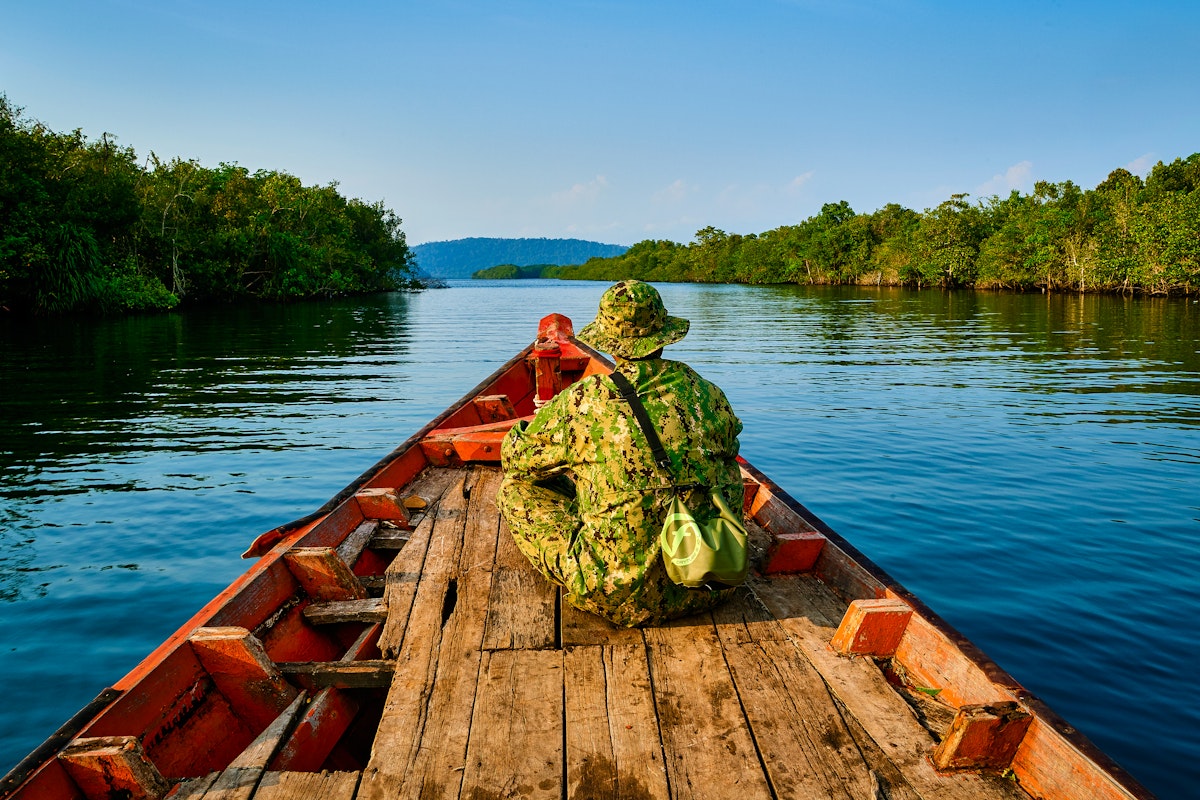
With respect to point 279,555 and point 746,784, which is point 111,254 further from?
point 746,784

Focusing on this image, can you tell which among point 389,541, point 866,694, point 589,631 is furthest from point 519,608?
point 866,694

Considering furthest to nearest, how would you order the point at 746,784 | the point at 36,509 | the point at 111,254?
1. the point at 111,254
2. the point at 36,509
3. the point at 746,784

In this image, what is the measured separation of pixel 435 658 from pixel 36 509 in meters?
7.60

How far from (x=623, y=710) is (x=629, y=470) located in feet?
3.21

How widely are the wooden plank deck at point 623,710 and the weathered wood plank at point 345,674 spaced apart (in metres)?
0.09

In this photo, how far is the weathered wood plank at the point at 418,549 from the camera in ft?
11.9

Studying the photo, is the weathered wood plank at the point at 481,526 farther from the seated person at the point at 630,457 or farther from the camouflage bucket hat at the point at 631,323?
the camouflage bucket hat at the point at 631,323

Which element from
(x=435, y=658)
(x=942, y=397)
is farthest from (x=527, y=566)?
(x=942, y=397)

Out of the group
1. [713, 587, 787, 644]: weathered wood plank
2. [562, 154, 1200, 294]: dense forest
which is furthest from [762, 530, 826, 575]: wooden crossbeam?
[562, 154, 1200, 294]: dense forest

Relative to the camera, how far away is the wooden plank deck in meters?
2.54

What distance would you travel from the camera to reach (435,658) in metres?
3.35

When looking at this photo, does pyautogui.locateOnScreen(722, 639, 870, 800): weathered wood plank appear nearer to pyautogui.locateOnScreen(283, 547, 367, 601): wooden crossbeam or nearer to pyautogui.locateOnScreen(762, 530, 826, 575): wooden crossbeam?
pyautogui.locateOnScreen(762, 530, 826, 575): wooden crossbeam

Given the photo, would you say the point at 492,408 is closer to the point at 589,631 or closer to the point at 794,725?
the point at 589,631

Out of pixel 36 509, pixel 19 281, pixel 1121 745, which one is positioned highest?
pixel 19 281
